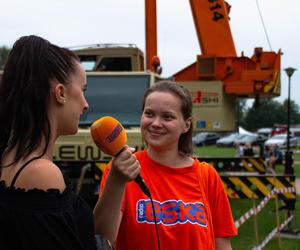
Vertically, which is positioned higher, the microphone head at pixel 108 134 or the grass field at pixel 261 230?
the microphone head at pixel 108 134

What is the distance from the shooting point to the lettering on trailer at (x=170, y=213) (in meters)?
2.35

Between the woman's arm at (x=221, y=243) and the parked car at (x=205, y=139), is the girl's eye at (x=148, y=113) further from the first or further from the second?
the parked car at (x=205, y=139)

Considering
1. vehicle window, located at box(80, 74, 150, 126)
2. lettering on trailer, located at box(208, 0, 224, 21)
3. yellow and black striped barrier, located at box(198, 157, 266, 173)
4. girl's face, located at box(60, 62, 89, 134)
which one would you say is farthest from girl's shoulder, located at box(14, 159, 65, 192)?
lettering on trailer, located at box(208, 0, 224, 21)

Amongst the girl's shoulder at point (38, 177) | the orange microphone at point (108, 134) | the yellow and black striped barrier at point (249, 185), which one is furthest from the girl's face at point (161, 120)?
the yellow and black striped barrier at point (249, 185)

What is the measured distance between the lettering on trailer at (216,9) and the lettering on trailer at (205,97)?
119 inches

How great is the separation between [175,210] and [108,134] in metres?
0.71

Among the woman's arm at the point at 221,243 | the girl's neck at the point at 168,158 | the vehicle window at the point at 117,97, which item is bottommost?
the woman's arm at the point at 221,243

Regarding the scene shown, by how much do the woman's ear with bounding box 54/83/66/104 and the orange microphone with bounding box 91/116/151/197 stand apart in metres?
0.19

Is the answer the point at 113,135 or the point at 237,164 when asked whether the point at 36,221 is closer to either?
the point at 113,135

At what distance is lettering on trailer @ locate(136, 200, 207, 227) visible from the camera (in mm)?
2348

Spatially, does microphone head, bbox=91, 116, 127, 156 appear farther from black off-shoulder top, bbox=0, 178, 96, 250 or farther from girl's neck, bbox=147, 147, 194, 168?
girl's neck, bbox=147, 147, 194, 168

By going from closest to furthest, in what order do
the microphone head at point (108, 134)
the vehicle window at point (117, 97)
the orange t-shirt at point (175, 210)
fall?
the microphone head at point (108, 134) < the orange t-shirt at point (175, 210) < the vehicle window at point (117, 97)

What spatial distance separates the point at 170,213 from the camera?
2.37 m

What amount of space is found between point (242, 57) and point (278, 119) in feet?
321
